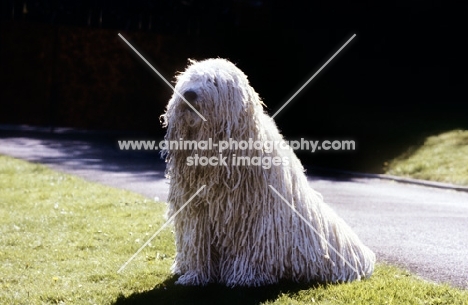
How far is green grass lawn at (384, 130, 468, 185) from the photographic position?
12.2 meters

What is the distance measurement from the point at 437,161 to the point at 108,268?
8.81 m

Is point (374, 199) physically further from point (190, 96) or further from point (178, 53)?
point (178, 53)

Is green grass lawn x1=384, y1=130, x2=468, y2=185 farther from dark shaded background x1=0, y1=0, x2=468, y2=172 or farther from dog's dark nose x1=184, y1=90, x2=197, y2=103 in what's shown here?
dog's dark nose x1=184, y1=90, x2=197, y2=103

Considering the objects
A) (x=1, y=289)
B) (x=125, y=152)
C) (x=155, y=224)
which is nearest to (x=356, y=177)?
(x=125, y=152)

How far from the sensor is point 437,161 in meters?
13.0

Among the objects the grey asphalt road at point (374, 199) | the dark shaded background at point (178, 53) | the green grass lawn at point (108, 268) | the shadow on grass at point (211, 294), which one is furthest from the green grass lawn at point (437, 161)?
the shadow on grass at point (211, 294)

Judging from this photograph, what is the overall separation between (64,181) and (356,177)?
5257 mm

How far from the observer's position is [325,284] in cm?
511

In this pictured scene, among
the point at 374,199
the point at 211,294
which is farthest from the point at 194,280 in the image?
the point at 374,199

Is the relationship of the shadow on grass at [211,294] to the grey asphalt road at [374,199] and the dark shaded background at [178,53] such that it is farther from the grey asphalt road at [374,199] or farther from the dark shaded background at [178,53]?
the dark shaded background at [178,53]

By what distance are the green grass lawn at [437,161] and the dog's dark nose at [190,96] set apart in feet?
26.4

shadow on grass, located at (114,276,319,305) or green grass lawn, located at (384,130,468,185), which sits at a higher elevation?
green grass lawn, located at (384,130,468,185)

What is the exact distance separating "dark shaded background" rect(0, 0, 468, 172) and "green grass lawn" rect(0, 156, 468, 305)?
33.2ft

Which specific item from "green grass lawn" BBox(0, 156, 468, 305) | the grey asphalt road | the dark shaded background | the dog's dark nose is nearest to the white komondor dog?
the dog's dark nose
